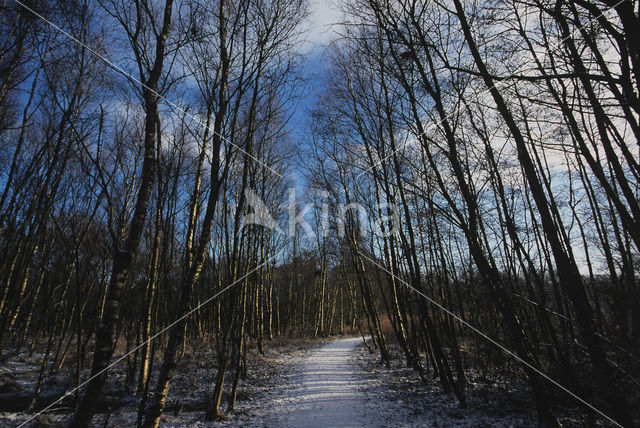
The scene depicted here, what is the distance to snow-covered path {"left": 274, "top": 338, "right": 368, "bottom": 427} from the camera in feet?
15.3

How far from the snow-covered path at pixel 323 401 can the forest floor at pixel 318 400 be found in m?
0.02

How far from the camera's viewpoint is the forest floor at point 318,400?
4602 mm

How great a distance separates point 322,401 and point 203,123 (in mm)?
6404

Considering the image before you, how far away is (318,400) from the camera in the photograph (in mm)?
5758

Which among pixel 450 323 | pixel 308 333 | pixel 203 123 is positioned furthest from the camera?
pixel 308 333

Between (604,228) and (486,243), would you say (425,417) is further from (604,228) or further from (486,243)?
(604,228)

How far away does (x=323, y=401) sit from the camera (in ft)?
18.7

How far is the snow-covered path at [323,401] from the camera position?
4.66 meters

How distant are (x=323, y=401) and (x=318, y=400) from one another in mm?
132

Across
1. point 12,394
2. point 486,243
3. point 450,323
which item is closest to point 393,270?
point 450,323

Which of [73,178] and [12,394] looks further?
[73,178]

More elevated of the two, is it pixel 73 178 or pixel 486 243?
pixel 73 178

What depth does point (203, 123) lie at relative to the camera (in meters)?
5.49

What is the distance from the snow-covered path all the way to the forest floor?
0.7 inches
